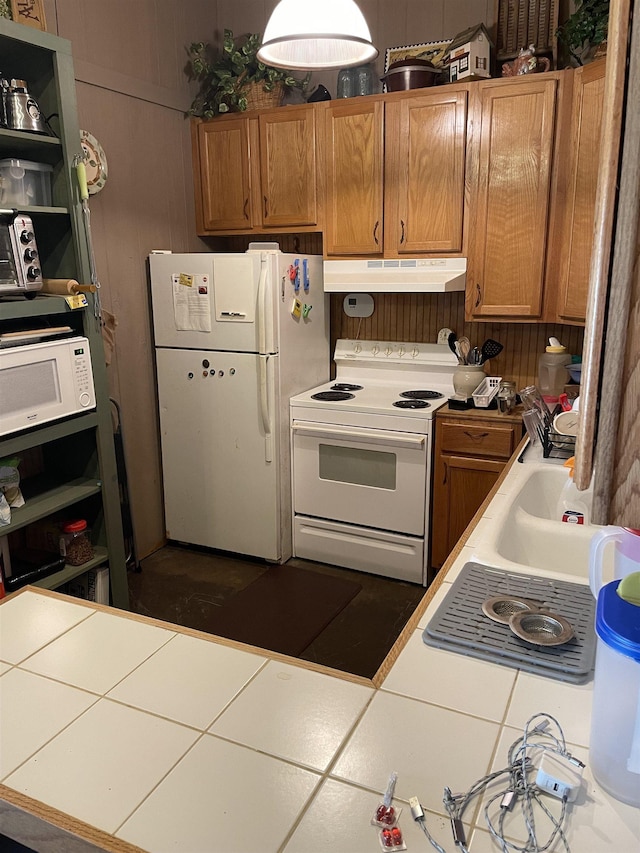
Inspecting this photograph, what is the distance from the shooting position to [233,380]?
134 inches

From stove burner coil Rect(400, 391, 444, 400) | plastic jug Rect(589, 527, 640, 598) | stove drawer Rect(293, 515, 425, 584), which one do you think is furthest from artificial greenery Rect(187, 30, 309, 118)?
plastic jug Rect(589, 527, 640, 598)

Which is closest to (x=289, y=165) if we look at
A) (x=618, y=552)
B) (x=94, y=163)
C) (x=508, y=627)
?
(x=94, y=163)

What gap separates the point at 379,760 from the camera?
3.06 ft

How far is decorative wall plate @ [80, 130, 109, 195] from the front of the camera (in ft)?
10.00

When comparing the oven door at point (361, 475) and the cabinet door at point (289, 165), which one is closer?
the oven door at point (361, 475)

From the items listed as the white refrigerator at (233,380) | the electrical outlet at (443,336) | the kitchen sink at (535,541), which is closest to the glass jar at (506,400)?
the electrical outlet at (443,336)

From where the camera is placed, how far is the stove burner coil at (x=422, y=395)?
3.47 meters

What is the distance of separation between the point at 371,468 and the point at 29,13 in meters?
2.42

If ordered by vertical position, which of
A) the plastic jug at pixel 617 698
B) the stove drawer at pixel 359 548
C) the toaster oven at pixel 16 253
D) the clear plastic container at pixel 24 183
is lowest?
the stove drawer at pixel 359 548

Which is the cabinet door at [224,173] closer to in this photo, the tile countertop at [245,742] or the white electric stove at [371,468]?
the white electric stove at [371,468]

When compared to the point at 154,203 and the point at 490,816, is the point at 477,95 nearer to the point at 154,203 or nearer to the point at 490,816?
the point at 154,203

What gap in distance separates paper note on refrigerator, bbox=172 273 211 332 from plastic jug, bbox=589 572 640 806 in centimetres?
282

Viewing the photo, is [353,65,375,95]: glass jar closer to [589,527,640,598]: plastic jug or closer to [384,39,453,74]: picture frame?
[384,39,453,74]: picture frame

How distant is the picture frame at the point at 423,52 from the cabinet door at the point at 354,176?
30 centimetres
